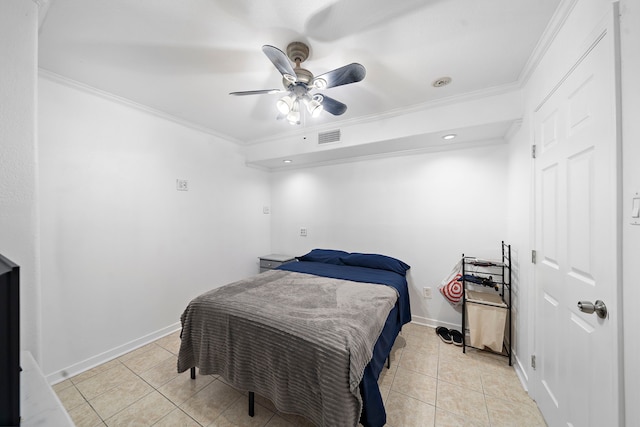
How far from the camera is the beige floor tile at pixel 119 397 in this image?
166 centimetres

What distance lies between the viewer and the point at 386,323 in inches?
73.4

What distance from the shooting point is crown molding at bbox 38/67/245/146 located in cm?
192

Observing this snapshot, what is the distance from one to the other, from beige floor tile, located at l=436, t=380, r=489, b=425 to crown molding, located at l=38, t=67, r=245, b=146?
147 inches

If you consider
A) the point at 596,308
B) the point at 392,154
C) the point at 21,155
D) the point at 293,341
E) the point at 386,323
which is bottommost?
the point at 386,323

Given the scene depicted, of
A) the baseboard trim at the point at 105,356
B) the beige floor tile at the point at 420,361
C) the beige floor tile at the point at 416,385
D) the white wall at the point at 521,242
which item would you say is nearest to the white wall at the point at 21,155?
Result: the baseboard trim at the point at 105,356

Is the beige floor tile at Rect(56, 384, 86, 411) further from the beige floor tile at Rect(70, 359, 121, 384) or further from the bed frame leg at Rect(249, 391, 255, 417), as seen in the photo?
the bed frame leg at Rect(249, 391, 255, 417)

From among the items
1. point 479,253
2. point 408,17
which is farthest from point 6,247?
point 479,253

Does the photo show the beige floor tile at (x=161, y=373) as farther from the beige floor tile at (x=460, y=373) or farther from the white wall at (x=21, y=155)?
the beige floor tile at (x=460, y=373)

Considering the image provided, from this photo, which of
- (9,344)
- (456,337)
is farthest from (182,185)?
(456,337)

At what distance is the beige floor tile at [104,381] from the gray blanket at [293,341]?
2.12ft

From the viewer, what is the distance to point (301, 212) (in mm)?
3912

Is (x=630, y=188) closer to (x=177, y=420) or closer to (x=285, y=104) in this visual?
(x=285, y=104)

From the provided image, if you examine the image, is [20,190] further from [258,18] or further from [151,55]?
[258,18]

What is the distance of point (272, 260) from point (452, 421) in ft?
9.03
